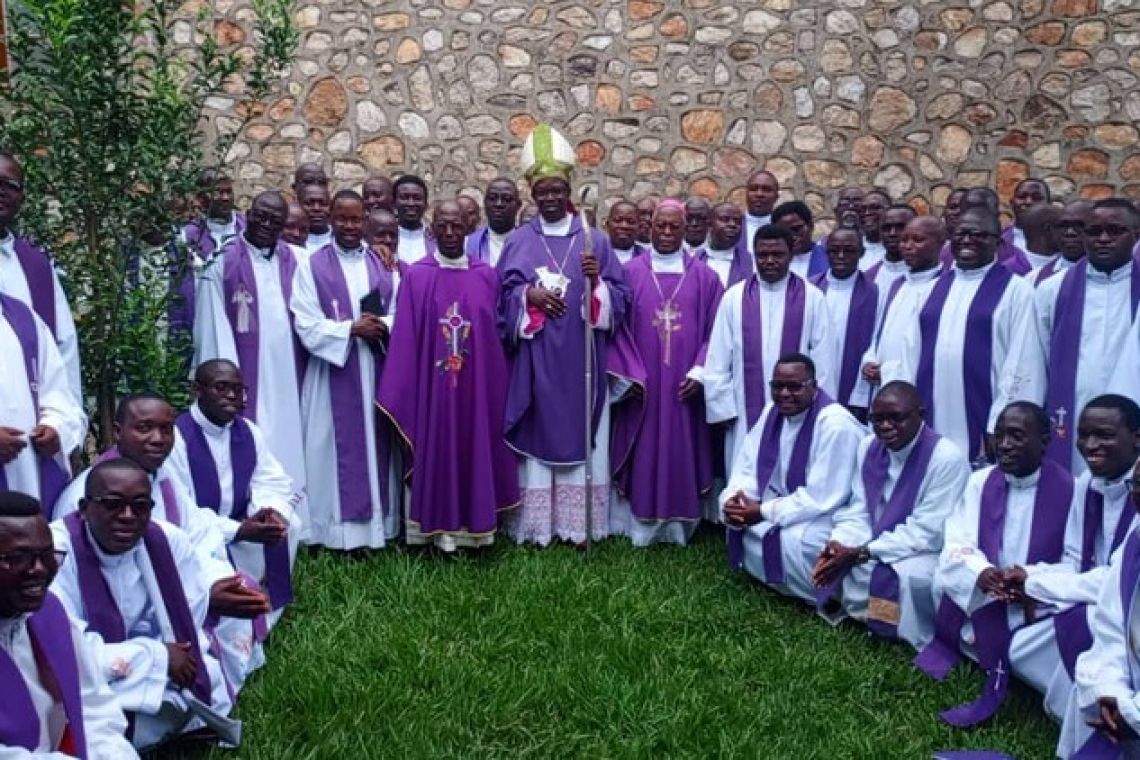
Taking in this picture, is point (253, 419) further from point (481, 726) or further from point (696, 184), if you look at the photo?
point (696, 184)

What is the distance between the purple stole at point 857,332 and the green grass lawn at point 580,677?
1479mm

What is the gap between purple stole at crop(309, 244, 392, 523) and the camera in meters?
6.28

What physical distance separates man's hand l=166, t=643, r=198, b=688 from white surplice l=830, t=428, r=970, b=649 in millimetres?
3002

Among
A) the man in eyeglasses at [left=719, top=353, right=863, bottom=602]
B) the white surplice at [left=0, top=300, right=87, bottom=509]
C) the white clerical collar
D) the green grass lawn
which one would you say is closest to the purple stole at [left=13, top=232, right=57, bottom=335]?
the white surplice at [left=0, top=300, right=87, bottom=509]

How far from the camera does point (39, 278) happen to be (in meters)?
4.66

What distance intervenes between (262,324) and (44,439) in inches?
78.4

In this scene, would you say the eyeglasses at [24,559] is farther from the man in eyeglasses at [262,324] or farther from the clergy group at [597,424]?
the man in eyeglasses at [262,324]

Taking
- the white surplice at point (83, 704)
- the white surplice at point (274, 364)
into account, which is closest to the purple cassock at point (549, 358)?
the white surplice at point (274, 364)

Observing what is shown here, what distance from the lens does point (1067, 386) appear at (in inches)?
214

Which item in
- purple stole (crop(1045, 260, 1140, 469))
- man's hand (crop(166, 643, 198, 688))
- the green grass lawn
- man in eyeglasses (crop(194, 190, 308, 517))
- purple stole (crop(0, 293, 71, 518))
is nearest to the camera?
man's hand (crop(166, 643, 198, 688))

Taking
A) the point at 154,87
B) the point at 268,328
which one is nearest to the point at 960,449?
the point at 268,328

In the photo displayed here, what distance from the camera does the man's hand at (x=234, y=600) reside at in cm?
408

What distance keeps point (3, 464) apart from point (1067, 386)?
15.5ft

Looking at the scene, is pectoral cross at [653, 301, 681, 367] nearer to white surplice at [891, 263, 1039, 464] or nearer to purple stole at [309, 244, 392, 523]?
white surplice at [891, 263, 1039, 464]
